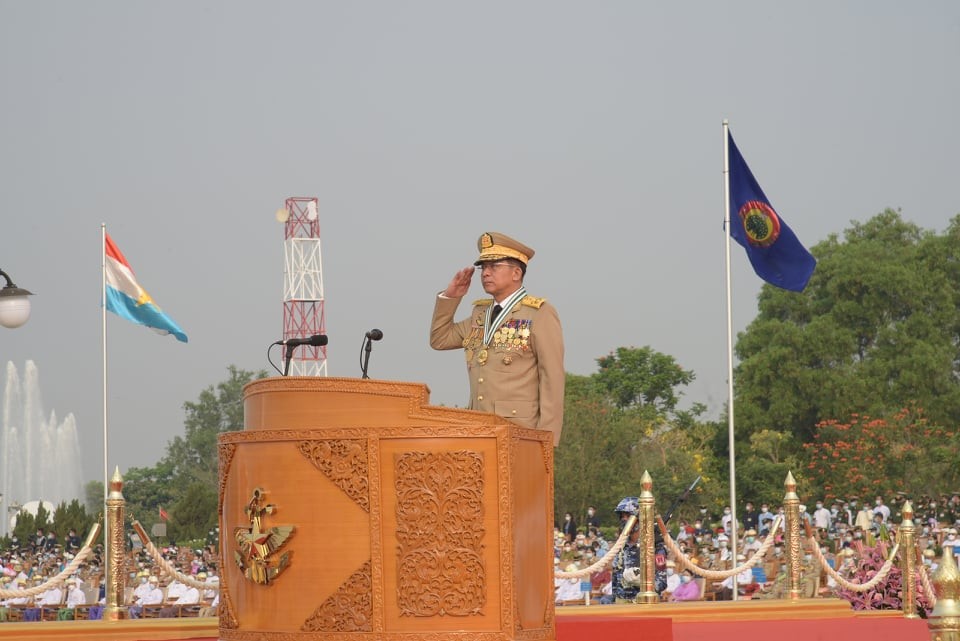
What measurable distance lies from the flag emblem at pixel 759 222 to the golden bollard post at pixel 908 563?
429 centimetres

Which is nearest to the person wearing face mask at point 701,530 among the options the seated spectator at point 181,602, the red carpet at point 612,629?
the seated spectator at point 181,602

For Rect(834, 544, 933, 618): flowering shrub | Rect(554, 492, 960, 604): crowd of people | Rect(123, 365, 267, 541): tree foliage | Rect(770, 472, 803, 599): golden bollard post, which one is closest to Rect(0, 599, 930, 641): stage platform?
Rect(770, 472, 803, 599): golden bollard post

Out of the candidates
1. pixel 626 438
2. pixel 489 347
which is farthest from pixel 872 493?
pixel 489 347

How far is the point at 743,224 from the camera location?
16.1 meters

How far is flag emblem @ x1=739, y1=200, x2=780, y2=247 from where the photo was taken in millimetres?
16047

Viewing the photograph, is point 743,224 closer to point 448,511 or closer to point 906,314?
point 448,511

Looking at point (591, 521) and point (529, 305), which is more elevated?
point (529, 305)

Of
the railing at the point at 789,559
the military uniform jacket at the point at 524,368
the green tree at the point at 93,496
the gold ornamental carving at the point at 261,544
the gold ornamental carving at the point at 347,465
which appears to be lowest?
the green tree at the point at 93,496

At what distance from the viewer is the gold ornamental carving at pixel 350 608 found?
6145mm

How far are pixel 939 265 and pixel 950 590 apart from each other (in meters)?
44.1

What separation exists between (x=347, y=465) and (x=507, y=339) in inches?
64.4

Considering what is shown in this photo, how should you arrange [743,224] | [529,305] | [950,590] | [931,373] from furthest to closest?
1. [931,373]
2. [743,224]
3. [529,305]
4. [950,590]

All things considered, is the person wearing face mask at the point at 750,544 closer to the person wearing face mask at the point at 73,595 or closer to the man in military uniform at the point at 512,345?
the person wearing face mask at the point at 73,595

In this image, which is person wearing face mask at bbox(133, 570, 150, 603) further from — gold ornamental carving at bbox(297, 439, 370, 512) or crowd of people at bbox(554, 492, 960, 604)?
gold ornamental carving at bbox(297, 439, 370, 512)
